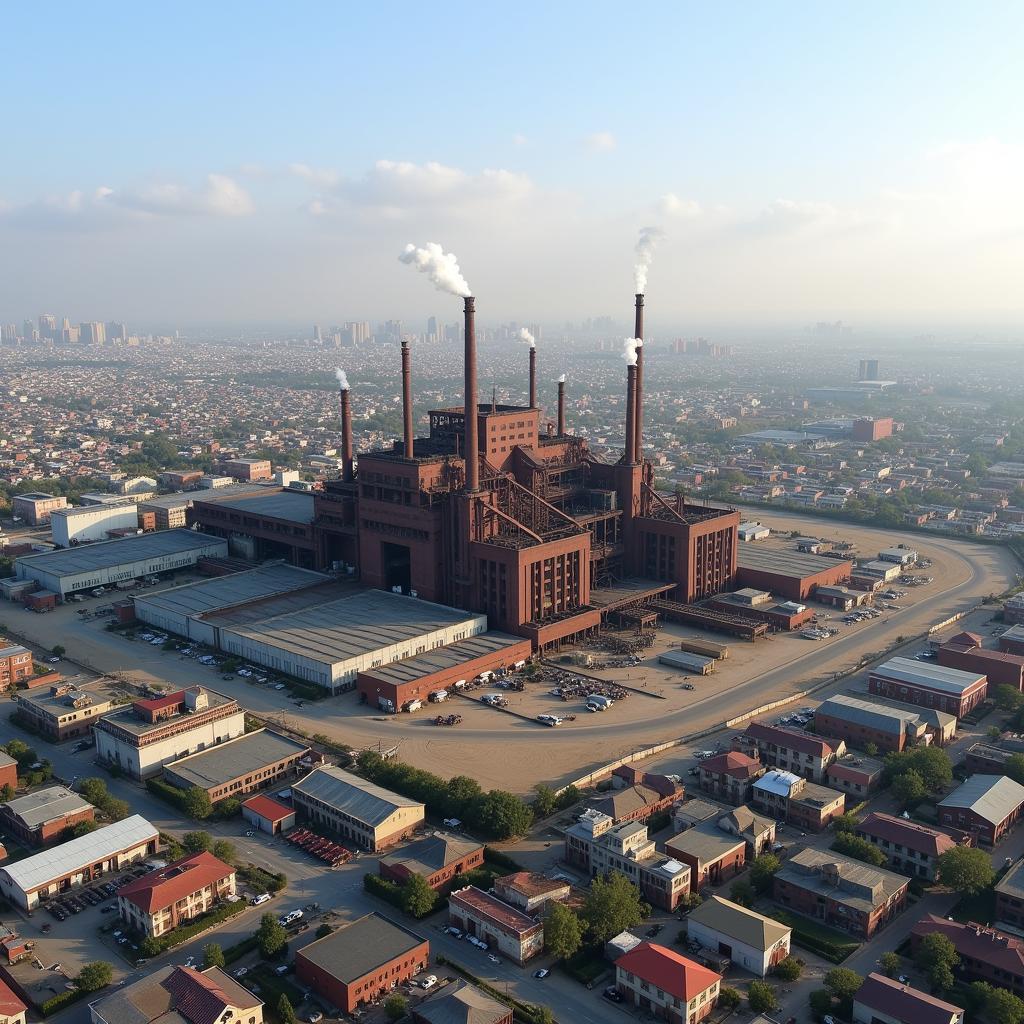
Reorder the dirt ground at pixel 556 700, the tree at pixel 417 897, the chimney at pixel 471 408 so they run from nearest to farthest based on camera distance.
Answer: the tree at pixel 417 897
the dirt ground at pixel 556 700
the chimney at pixel 471 408

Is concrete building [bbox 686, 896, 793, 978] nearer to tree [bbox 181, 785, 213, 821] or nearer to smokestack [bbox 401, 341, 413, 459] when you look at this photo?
tree [bbox 181, 785, 213, 821]

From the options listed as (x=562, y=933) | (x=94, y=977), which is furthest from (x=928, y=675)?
(x=94, y=977)

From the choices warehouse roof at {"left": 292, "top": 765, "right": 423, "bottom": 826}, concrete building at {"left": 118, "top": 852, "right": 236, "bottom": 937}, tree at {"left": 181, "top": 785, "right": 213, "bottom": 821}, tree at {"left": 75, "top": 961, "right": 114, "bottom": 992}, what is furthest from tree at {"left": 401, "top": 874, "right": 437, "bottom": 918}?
tree at {"left": 181, "top": 785, "right": 213, "bottom": 821}

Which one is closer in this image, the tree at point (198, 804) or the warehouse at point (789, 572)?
the tree at point (198, 804)

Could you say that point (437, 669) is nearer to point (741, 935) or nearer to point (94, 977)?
point (741, 935)

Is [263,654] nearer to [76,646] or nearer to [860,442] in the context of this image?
[76,646]

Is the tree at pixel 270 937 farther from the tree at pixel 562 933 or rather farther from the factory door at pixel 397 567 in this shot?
the factory door at pixel 397 567

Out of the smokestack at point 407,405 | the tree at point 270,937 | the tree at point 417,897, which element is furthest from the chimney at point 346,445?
the tree at point 270,937
